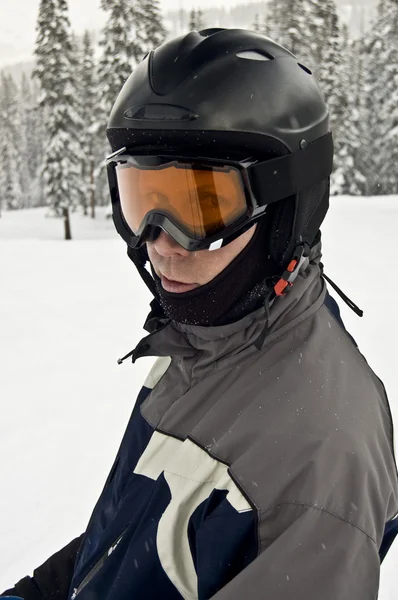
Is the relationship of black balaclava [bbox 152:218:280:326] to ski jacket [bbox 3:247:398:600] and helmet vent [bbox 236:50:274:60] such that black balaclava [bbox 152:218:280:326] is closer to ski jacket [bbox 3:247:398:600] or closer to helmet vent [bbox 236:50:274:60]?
ski jacket [bbox 3:247:398:600]

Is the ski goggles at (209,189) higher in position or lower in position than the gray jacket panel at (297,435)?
higher

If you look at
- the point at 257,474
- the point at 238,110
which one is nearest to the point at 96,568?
the point at 257,474

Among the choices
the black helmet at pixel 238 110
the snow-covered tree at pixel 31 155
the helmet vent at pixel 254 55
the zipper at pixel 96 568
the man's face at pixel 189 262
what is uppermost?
the helmet vent at pixel 254 55

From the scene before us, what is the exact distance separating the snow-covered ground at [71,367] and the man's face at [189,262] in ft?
8.25

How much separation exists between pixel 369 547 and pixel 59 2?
3224 cm

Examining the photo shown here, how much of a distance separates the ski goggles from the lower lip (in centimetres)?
13

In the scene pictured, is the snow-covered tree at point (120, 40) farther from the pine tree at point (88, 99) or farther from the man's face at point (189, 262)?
the man's face at point (189, 262)

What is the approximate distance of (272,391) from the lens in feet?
4.65

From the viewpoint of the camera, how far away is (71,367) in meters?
7.05

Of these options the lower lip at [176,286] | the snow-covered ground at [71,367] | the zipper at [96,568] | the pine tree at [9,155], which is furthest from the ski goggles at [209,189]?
the pine tree at [9,155]

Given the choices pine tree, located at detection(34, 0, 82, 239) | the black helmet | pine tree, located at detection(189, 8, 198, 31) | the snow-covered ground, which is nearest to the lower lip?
the black helmet

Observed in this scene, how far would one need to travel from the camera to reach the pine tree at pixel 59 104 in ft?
92.0

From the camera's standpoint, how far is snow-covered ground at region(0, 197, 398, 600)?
414cm

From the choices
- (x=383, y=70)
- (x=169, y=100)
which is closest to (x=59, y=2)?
(x=383, y=70)
